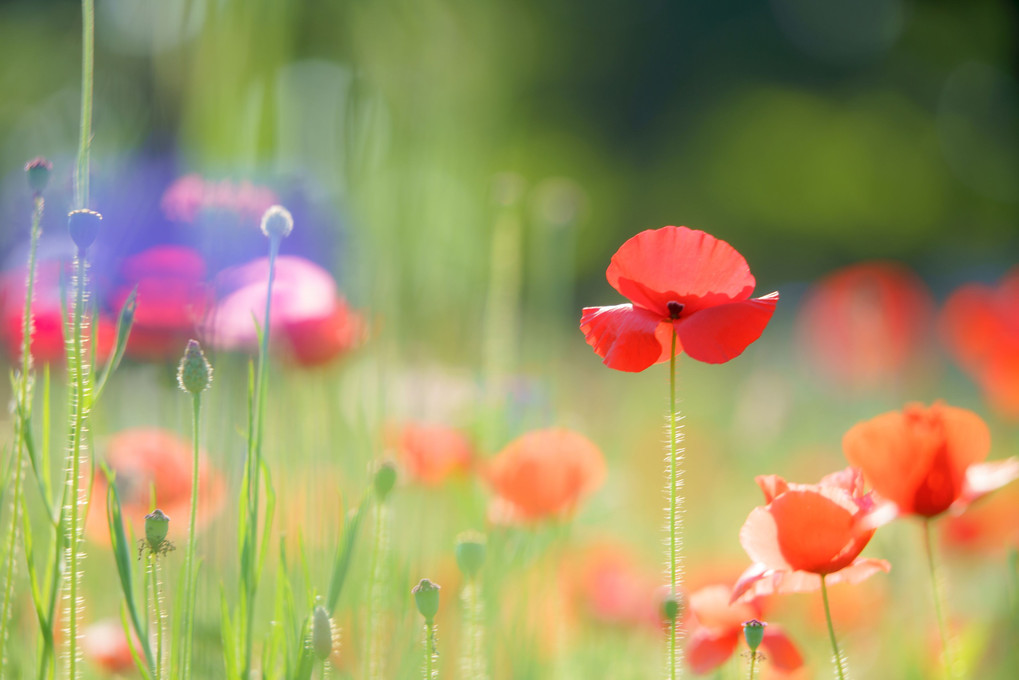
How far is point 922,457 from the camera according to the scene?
1.71 ft

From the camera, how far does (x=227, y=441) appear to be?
750 millimetres

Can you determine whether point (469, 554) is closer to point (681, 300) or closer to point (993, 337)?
point (681, 300)

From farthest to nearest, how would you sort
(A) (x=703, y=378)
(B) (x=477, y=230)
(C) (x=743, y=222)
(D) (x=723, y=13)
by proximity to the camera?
1. (D) (x=723, y=13)
2. (C) (x=743, y=222)
3. (A) (x=703, y=378)
4. (B) (x=477, y=230)

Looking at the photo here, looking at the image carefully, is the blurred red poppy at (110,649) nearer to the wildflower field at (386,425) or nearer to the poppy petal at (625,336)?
the wildflower field at (386,425)

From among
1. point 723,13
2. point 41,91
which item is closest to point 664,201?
point 723,13

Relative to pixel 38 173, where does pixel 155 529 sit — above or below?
below

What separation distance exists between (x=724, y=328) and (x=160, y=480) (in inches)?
19.7

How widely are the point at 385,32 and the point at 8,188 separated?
60 centimetres

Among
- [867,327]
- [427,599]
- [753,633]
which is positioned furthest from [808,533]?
[867,327]

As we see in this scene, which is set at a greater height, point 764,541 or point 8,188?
point 8,188

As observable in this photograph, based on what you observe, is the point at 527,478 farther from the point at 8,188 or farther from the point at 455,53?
the point at 8,188

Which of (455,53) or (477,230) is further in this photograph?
(477,230)

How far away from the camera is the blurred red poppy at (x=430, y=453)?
0.88 metres

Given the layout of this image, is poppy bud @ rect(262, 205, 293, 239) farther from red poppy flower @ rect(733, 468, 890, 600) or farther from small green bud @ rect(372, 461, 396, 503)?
red poppy flower @ rect(733, 468, 890, 600)
